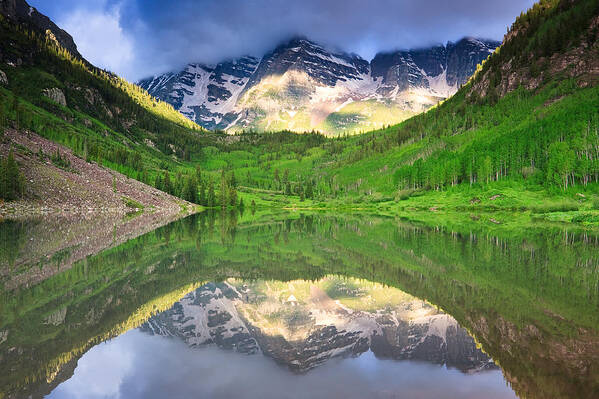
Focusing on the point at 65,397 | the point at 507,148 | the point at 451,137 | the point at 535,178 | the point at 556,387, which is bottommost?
the point at 65,397

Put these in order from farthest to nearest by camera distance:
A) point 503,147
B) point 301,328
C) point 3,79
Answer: point 3,79 < point 503,147 < point 301,328

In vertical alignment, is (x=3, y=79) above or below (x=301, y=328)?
above

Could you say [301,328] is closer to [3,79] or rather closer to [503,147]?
[503,147]

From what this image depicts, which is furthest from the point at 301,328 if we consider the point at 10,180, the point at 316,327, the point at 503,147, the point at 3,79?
the point at 3,79

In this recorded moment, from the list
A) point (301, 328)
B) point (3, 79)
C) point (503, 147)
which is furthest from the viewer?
point (3, 79)

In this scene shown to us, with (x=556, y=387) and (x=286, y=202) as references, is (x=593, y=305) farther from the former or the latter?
(x=286, y=202)

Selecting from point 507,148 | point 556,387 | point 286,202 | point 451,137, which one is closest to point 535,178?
point 507,148

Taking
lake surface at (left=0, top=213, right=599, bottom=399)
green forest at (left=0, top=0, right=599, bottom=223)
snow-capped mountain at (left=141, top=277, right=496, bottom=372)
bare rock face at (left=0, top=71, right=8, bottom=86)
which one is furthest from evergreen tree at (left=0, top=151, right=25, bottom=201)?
bare rock face at (left=0, top=71, right=8, bottom=86)
